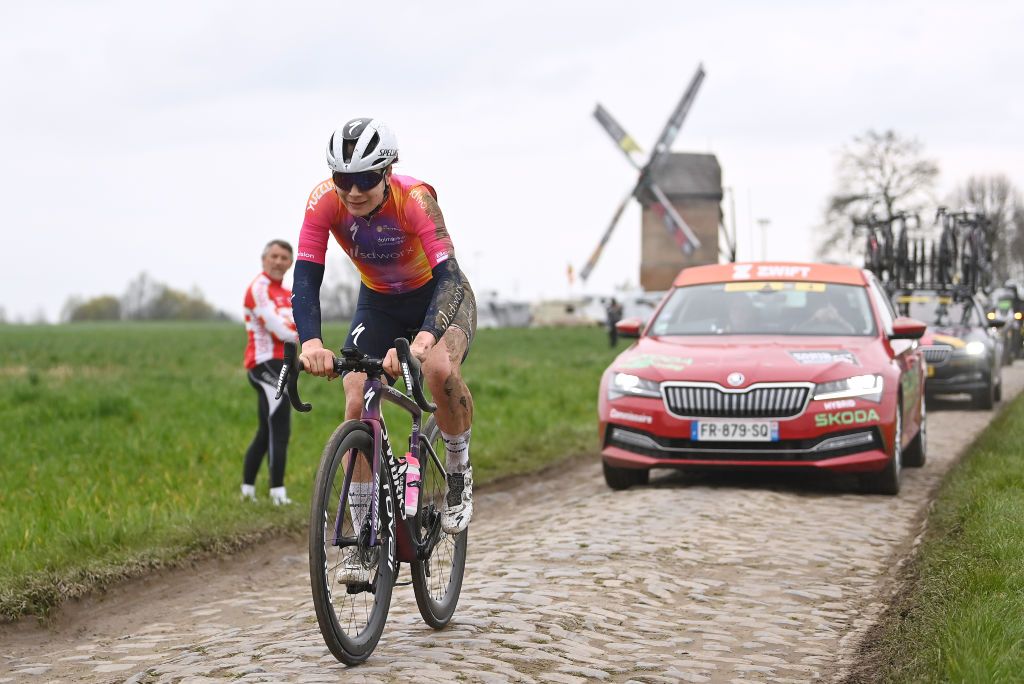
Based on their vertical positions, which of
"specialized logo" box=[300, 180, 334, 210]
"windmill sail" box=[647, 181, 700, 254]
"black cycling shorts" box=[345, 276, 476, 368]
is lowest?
"black cycling shorts" box=[345, 276, 476, 368]

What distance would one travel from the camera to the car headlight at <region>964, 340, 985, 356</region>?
741 inches

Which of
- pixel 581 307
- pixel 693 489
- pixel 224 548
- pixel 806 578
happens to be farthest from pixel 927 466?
pixel 581 307

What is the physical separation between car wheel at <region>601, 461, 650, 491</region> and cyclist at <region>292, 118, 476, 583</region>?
454 centimetres

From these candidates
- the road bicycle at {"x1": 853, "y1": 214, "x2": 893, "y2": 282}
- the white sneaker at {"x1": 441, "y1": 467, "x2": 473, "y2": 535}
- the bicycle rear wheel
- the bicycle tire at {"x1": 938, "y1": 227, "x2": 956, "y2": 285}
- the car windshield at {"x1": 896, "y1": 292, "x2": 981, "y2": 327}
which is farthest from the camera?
the road bicycle at {"x1": 853, "y1": 214, "x2": 893, "y2": 282}

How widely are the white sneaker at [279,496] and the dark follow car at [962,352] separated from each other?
1128 centimetres

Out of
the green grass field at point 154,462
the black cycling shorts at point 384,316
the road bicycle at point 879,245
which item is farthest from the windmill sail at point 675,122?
the black cycling shorts at point 384,316

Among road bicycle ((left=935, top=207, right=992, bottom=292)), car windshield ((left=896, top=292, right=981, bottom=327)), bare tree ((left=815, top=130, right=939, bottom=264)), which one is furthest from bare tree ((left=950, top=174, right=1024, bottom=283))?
car windshield ((left=896, top=292, right=981, bottom=327))

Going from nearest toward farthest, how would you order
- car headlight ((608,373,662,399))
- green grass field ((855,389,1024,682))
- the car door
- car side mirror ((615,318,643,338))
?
green grass field ((855,389,1024,682))
car headlight ((608,373,662,399))
the car door
car side mirror ((615,318,643,338))

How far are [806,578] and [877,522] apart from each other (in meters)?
2.06

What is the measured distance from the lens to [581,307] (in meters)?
103

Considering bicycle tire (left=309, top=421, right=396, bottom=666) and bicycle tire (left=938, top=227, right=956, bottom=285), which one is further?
bicycle tire (left=938, top=227, right=956, bottom=285)

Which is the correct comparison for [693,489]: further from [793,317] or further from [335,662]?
[335,662]

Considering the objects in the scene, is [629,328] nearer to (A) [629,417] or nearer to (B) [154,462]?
(A) [629,417]

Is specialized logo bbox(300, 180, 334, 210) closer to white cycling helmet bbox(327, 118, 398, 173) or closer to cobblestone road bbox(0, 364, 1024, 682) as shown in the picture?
white cycling helmet bbox(327, 118, 398, 173)
